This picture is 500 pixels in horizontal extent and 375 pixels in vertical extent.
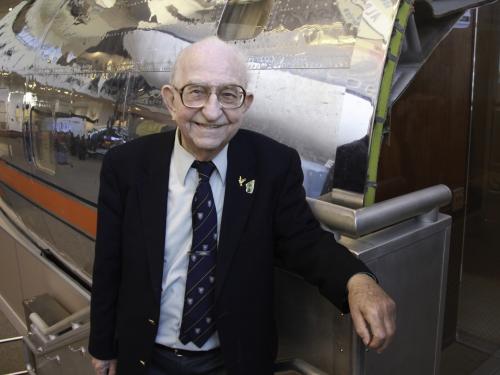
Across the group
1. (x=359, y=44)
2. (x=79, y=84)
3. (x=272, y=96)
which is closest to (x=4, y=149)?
(x=79, y=84)

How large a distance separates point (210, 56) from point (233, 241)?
0.50m

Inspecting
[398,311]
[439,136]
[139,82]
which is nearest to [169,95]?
[139,82]

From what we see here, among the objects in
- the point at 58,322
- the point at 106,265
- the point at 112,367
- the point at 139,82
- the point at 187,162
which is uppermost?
the point at 139,82

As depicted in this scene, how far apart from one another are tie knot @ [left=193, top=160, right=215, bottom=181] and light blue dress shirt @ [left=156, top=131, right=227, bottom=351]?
1cm

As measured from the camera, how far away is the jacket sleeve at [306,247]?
1.29 m

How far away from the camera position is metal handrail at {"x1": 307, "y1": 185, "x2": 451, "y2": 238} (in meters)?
1.32

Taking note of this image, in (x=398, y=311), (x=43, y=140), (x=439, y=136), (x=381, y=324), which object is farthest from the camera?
(x=43, y=140)

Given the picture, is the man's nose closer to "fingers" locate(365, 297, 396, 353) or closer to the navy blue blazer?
the navy blue blazer

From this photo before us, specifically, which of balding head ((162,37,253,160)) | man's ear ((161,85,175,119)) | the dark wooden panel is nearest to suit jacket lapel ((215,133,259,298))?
balding head ((162,37,253,160))

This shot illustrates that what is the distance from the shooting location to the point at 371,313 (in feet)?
3.84

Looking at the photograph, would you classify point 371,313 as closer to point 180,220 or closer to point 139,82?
point 180,220

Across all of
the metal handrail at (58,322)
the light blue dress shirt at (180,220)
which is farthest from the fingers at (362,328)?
the metal handrail at (58,322)

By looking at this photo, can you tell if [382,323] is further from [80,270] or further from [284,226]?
[80,270]

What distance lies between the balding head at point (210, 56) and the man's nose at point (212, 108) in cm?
9
